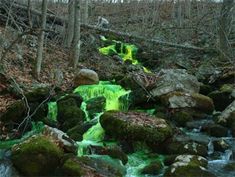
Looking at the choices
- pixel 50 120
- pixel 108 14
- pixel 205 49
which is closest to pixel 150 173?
pixel 50 120

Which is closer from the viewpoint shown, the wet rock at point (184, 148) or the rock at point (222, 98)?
the wet rock at point (184, 148)

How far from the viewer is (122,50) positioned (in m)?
20.4

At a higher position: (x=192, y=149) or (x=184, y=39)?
(x=184, y=39)

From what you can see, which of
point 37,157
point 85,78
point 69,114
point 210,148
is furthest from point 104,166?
point 85,78

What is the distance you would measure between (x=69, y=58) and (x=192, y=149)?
863 cm

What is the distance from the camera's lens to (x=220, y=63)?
14.9 m

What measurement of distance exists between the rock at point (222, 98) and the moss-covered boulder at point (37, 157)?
5.81m

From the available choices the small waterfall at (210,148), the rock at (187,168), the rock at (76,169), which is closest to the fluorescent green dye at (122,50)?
the small waterfall at (210,148)

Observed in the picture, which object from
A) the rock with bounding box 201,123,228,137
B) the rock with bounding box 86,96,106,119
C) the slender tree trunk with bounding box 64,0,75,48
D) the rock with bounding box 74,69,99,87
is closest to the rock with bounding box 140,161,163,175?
the rock with bounding box 201,123,228,137

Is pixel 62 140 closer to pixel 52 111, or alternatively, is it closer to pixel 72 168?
pixel 72 168

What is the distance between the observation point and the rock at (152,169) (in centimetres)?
841

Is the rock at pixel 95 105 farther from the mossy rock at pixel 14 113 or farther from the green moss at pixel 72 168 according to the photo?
the green moss at pixel 72 168

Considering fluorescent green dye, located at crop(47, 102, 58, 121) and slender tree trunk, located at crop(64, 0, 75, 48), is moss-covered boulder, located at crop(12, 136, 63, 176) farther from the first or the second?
slender tree trunk, located at crop(64, 0, 75, 48)

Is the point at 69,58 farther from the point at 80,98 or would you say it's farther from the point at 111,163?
the point at 111,163
